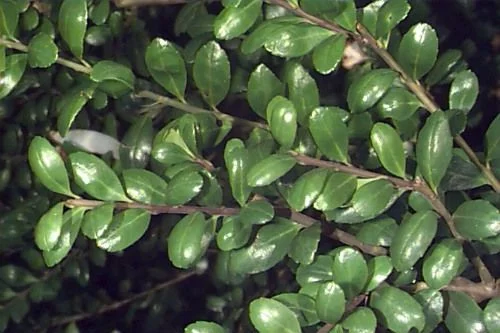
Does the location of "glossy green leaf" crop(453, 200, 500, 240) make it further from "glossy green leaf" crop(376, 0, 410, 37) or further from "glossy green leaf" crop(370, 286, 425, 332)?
"glossy green leaf" crop(376, 0, 410, 37)

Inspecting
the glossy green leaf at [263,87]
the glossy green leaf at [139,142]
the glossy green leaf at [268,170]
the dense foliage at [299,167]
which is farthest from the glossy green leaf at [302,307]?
the glossy green leaf at [139,142]

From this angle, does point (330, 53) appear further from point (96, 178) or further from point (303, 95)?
point (96, 178)

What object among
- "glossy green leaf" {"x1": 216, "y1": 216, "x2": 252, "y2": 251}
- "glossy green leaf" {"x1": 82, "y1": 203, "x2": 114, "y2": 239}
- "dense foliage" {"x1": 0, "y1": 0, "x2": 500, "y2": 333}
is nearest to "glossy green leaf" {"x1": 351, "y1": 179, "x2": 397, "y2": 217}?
"dense foliage" {"x1": 0, "y1": 0, "x2": 500, "y2": 333}

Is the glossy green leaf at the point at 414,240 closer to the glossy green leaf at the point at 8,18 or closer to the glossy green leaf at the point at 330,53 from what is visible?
the glossy green leaf at the point at 330,53

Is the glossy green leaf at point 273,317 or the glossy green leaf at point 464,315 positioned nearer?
the glossy green leaf at point 273,317

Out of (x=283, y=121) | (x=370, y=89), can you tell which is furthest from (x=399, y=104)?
(x=283, y=121)

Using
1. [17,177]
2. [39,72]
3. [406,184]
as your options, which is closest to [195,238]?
[406,184]
